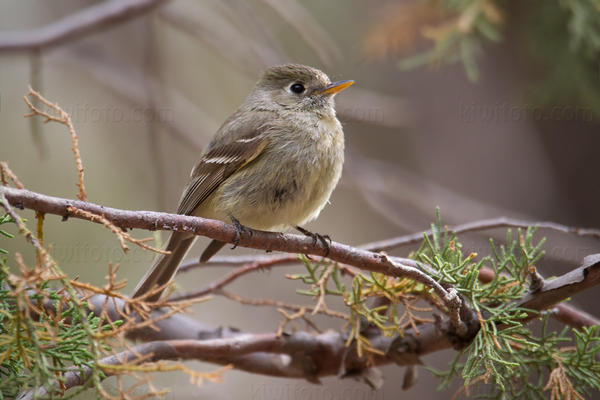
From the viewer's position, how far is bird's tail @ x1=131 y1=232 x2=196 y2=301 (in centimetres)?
330

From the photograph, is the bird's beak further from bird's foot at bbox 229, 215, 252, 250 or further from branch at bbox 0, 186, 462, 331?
branch at bbox 0, 186, 462, 331

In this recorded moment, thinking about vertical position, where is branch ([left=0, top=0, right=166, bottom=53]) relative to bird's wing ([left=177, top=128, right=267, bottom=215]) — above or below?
above

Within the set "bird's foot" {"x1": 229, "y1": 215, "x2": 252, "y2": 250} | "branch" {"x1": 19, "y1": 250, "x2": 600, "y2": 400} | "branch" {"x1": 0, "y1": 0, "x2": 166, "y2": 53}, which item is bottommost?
"branch" {"x1": 19, "y1": 250, "x2": 600, "y2": 400}

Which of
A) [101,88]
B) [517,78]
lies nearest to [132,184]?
[101,88]

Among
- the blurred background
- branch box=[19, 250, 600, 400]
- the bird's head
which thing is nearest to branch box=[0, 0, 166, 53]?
the blurred background

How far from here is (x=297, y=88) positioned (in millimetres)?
4215

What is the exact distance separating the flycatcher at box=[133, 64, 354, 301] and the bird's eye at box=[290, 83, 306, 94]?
9 cm

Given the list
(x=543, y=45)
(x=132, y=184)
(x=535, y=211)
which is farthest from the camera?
(x=132, y=184)

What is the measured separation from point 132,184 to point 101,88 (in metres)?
1.65

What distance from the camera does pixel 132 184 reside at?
6426mm

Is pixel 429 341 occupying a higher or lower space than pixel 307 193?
lower

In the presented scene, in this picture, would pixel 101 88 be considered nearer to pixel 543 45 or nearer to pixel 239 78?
pixel 239 78

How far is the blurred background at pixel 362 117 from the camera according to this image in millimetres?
4609

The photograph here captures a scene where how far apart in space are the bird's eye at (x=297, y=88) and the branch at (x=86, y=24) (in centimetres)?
118
